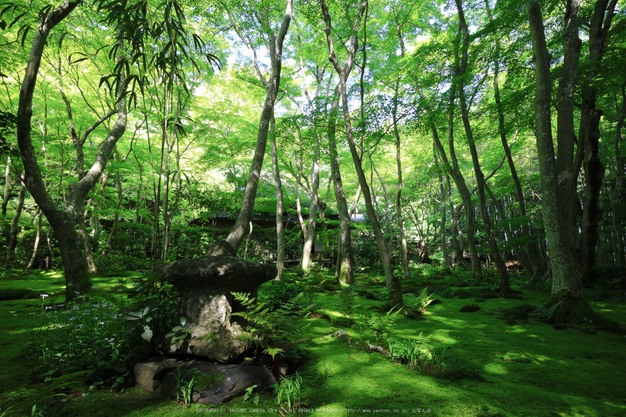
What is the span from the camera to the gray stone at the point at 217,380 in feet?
8.08

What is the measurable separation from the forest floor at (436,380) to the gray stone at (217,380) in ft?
0.28

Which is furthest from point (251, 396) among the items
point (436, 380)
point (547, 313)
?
point (547, 313)

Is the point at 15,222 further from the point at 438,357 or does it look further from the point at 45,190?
the point at 438,357

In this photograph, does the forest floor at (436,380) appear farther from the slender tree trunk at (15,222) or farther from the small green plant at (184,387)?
the slender tree trunk at (15,222)

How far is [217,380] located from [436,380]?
2.10m

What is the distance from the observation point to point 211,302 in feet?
10.2

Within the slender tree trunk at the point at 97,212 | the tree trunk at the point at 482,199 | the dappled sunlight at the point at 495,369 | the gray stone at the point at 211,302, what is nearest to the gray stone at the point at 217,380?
the gray stone at the point at 211,302

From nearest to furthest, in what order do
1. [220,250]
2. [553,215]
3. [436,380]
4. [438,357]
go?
[436,380] → [438,357] → [220,250] → [553,215]

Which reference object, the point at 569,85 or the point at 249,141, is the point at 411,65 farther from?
the point at 249,141

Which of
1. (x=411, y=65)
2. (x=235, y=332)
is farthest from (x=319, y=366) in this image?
(x=411, y=65)

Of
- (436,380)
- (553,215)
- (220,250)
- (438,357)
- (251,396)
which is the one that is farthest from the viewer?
(553,215)

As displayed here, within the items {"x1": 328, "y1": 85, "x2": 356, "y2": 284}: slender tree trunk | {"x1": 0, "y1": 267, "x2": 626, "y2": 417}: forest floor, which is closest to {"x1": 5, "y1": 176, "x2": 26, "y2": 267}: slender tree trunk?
{"x1": 0, "y1": 267, "x2": 626, "y2": 417}: forest floor

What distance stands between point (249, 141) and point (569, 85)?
36.7 ft

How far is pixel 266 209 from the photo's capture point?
16.7 meters
